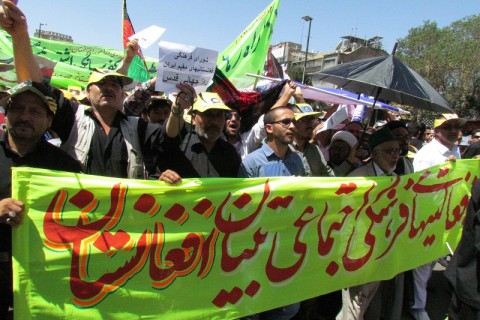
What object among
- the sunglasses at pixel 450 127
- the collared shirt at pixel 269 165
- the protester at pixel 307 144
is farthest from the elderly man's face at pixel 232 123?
A: the sunglasses at pixel 450 127

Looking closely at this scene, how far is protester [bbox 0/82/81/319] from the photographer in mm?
1942

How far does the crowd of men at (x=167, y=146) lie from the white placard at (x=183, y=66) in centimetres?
7

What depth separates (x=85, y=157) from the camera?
2.41m

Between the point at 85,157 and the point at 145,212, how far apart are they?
0.64 meters

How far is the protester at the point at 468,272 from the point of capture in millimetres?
2197

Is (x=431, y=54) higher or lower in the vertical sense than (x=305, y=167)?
higher

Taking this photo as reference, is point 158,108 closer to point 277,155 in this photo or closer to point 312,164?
point 277,155

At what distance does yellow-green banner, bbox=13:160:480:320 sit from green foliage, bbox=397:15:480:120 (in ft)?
104

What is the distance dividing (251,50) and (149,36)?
232 cm

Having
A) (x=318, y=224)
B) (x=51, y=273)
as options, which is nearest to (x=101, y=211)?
(x=51, y=273)

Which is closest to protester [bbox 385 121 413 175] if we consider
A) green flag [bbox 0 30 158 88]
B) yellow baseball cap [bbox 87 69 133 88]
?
yellow baseball cap [bbox 87 69 133 88]

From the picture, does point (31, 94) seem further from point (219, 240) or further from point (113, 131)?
point (219, 240)

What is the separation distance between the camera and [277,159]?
2924mm

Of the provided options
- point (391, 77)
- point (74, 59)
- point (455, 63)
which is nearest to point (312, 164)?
point (391, 77)
